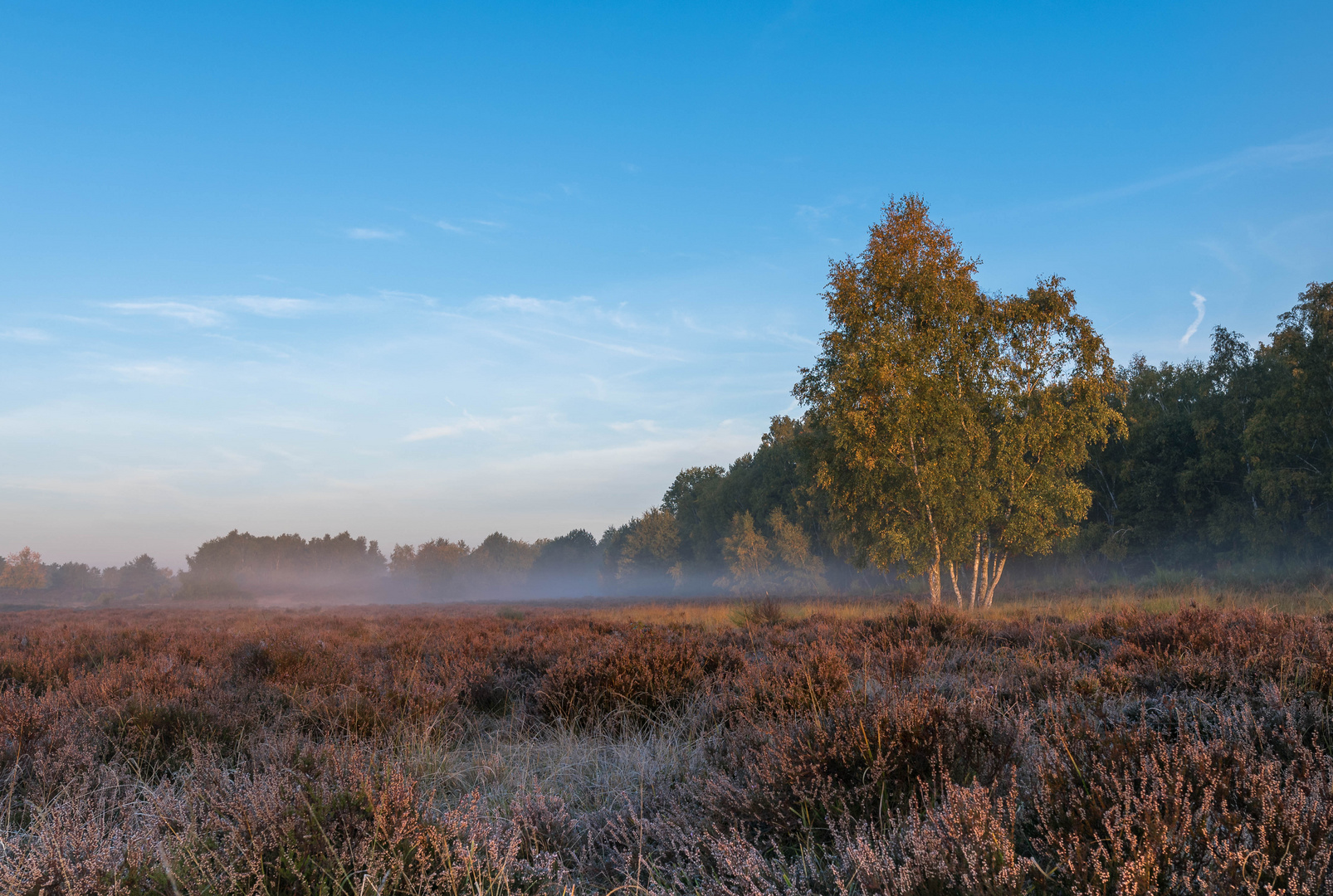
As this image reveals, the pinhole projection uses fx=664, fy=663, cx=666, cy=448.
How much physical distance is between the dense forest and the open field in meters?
11.1

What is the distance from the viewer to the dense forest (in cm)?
1767

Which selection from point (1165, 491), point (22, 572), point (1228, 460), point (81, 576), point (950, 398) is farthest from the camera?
point (81, 576)

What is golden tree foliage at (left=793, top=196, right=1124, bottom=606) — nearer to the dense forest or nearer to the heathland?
the dense forest

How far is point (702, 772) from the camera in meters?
3.49

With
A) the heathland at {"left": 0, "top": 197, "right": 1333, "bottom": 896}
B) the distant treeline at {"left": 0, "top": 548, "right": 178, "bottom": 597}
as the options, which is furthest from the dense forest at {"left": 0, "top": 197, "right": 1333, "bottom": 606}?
the distant treeline at {"left": 0, "top": 548, "right": 178, "bottom": 597}

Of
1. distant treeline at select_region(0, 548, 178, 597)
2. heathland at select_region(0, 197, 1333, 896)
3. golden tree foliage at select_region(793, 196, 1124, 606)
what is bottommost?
distant treeline at select_region(0, 548, 178, 597)

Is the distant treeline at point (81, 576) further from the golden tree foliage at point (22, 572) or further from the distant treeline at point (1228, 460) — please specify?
the distant treeline at point (1228, 460)

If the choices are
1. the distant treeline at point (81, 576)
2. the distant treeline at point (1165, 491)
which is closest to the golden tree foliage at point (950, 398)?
the distant treeline at point (1165, 491)

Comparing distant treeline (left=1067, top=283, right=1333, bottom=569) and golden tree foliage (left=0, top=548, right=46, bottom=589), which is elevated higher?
distant treeline (left=1067, top=283, right=1333, bottom=569)

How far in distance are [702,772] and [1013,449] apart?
16774 mm

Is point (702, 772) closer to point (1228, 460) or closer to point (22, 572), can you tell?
point (1228, 460)

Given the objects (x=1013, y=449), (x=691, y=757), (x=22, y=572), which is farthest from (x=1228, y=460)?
(x=22, y=572)

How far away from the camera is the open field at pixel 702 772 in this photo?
186cm

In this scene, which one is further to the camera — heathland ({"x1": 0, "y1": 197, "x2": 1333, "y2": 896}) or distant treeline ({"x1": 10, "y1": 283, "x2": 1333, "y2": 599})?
distant treeline ({"x1": 10, "y1": 283, "x2": 1333, "y2": 599})
